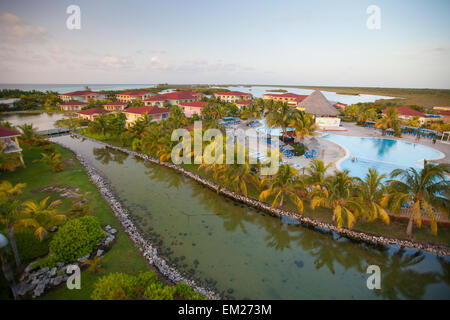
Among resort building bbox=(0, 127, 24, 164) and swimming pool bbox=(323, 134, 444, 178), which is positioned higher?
resort building bbox=(0, 127, 24, 164)

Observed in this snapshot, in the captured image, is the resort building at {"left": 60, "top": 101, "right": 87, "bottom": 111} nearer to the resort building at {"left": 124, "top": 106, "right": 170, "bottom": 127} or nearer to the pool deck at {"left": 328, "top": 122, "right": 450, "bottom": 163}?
the resort building at {"left": 124, "top": 106, "right": 170, "bottom": 127}

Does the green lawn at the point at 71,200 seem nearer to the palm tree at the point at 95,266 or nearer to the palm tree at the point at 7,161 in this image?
the palm tree at the point at 95,266

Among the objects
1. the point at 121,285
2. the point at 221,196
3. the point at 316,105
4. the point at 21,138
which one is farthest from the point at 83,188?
the point at 316,105

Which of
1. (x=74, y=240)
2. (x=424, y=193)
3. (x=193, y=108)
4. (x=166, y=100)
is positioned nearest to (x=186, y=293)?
(x=74, y=240)

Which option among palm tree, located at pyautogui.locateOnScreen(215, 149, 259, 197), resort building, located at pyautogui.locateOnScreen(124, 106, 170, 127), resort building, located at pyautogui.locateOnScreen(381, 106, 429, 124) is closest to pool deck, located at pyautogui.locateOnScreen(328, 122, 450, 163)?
resort building, located at pyautogui.locateOnScreen(381, 106, 429, 124)

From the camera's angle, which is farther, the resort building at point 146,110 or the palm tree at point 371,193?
the resort building at point 146,110

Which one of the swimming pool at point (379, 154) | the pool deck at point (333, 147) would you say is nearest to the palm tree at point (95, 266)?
the pool deck at point (333, 147)
